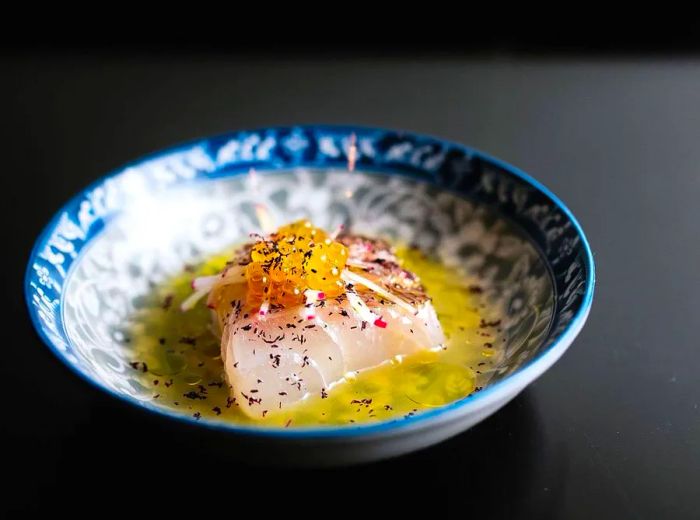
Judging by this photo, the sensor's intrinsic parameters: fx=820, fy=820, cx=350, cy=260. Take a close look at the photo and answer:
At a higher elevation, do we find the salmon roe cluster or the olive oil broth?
the salmon roe cluster

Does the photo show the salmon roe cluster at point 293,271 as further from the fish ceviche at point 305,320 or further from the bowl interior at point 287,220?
the bowl interior at point 287,220

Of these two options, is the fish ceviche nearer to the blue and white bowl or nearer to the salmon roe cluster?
the salmon roe cluster

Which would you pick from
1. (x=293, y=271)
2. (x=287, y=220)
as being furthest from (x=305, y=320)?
(x=287, y=220)

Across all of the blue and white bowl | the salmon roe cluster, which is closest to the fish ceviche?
the salmon roe cluster

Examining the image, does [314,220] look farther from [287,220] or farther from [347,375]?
[347,375]

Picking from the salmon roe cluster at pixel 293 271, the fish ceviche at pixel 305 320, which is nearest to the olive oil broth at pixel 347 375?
the fish ceviche at pixel 305 320
